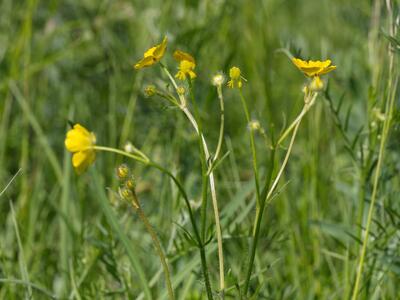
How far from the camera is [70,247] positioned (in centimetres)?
170

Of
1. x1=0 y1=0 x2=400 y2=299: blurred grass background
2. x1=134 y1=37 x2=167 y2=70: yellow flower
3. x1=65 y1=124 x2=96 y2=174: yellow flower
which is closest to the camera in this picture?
x1=65 y1=124 x2=96 y2=174: yellow flower

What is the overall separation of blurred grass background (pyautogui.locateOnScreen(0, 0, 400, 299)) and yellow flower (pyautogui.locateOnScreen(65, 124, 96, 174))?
0.24m

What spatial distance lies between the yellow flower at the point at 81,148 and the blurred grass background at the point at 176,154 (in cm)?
24

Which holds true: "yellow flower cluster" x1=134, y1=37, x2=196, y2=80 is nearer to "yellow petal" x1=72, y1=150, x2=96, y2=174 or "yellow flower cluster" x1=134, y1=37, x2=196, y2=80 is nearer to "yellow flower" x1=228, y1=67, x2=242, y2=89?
"yellow flower" x1=228, y1=67, x2=242, y2=89

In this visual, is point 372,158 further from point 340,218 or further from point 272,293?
point 340,218

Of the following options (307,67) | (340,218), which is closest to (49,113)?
(340,218)

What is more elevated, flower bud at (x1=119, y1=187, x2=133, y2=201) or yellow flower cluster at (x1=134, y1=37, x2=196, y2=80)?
yellow flower cluster at (x1=134, y1=37, x2=196, y2=80)

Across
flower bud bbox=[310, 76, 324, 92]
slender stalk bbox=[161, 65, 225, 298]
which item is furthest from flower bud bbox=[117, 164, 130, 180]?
flower bud bbox=[310, 76, 324, 92]

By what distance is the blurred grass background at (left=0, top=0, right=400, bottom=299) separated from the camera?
1.42 m

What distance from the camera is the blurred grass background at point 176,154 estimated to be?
4.66 ft

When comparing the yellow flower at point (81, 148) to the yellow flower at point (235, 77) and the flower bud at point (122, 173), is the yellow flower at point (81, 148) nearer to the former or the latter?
the flower bud at point (122, 173)

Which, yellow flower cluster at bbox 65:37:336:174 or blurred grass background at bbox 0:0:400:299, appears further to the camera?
blurred grass background at bbox 0:0:400:299

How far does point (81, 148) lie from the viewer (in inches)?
35.7

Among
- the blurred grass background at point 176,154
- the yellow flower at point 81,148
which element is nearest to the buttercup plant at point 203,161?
the yellow flower at point 81,148
